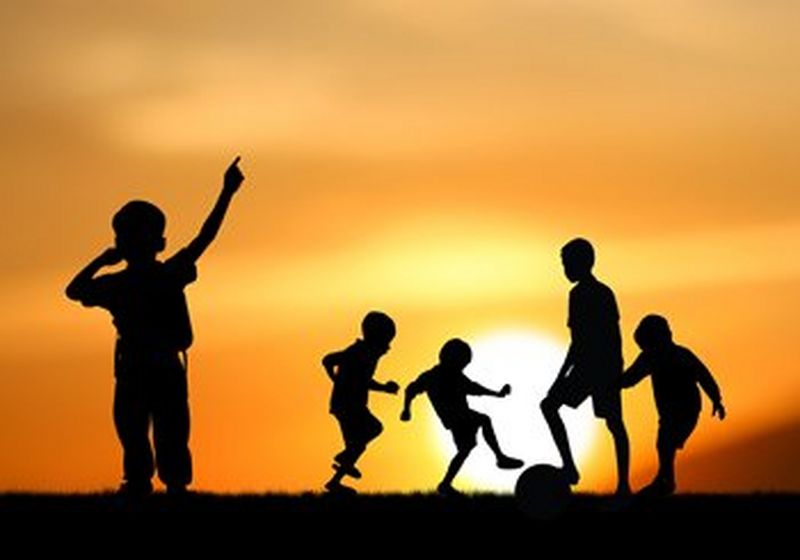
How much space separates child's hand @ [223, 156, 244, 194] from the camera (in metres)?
18.0

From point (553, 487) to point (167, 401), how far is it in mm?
4418

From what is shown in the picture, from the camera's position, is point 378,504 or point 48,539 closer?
point 48,539

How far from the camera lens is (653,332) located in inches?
950

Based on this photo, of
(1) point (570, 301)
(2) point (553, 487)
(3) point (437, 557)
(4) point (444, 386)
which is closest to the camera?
(3) point (437, 557)

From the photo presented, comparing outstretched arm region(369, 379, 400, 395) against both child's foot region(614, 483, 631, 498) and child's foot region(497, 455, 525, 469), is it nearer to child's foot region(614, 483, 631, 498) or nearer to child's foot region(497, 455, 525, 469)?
child's foot region(497, 455, 525, 469)

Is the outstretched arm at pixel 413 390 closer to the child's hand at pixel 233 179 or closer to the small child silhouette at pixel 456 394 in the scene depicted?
the small child silhouette at pixel 456 394

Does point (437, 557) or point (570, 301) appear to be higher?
point (570, 301)

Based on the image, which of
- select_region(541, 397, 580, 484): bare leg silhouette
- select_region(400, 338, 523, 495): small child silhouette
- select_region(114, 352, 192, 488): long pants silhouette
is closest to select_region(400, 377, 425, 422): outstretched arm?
select_region(400, 338, 523, 495): small child silhouette

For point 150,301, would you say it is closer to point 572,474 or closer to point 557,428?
point 572,474

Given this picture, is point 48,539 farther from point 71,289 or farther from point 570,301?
point 570,301

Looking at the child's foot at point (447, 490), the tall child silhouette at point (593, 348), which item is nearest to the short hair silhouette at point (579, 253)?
the tall child silhouette at point (593, 348)

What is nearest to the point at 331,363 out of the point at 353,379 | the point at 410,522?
the point at 353,379

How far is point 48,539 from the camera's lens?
17297 mm

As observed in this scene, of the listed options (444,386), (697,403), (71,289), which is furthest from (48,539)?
(444,386)
